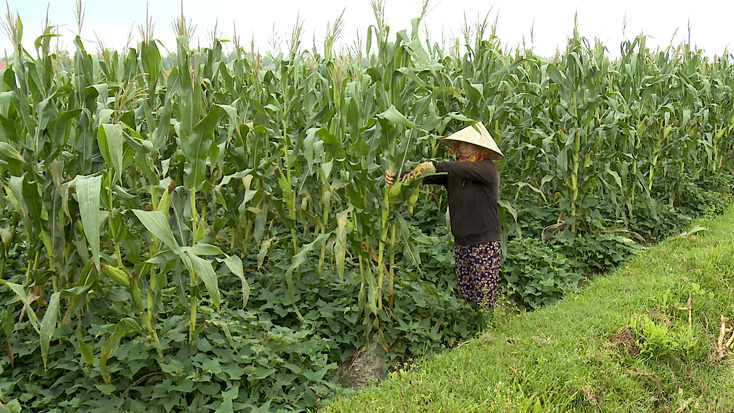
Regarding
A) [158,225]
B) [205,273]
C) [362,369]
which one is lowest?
[362,369]

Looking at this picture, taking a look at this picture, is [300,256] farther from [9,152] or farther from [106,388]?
[9,152]

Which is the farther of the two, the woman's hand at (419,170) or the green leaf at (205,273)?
the woman's hand at (419,170)

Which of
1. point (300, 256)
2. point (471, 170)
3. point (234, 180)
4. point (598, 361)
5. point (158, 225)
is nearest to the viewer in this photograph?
point (158, 225)

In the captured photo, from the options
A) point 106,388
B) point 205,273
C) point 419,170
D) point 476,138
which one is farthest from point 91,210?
point 476,138

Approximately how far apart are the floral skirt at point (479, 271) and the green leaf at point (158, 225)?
2.64 meters

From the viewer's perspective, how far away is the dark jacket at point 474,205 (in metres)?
4.59

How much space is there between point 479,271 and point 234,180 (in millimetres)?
2240

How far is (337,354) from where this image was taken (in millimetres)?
4270

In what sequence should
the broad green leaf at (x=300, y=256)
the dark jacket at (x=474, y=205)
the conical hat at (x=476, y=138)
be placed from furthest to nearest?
the dark jacket at (x=474, y=205) → the conical hat at (x=476, y=138) → the broad green leaf at (x=300, y=256)

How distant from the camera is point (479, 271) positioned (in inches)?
185

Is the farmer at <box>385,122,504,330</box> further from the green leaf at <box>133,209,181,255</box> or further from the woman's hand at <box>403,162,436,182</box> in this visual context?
the green leaf at <box>133,209,181,255</box>

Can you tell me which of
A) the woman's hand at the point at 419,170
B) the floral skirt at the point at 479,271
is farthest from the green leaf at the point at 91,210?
the floral skirt at the point at 479,271

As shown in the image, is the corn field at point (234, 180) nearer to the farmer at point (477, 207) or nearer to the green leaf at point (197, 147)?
the green leaf at point (197, 147)

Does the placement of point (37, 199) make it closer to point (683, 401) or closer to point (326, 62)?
point (326, 62)
